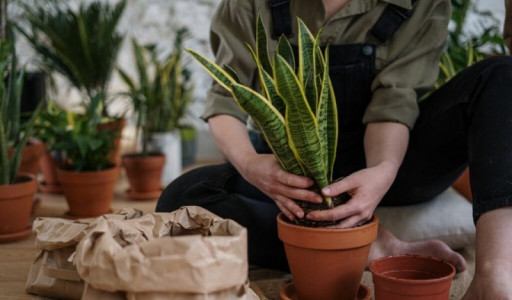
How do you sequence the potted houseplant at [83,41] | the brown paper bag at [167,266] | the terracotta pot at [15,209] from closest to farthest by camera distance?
1. the brown paper bag at [167,266]
2. the terracotta pot at [15,209]
3. the potted houseplant at [83,41]

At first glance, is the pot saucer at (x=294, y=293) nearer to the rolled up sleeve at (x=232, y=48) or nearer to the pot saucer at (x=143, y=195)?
the rolled up sleeve at (x=232, y=48)

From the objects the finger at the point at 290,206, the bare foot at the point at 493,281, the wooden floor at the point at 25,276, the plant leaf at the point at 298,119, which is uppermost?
the plant leaf at the point at 298,119

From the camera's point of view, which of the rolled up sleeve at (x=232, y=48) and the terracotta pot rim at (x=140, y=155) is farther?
the terracotta pot rim at (x=140, y=155)

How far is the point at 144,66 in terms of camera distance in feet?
9.60

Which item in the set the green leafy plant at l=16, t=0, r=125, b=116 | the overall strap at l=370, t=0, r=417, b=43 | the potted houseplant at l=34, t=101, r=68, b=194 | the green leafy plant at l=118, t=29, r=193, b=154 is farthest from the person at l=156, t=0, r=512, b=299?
the green leafy plant at l=16, t=0, r=125, b=116

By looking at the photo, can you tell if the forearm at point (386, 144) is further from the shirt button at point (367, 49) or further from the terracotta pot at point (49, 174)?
the terracotta pot at point (49, 174)

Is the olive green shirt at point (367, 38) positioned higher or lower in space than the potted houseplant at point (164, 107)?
higher

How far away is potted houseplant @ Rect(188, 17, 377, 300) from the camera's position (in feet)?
3.90

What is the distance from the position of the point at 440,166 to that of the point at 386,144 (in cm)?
22

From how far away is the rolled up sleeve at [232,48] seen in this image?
1660mm

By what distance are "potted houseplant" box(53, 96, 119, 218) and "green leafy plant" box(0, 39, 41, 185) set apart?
0.54 feet

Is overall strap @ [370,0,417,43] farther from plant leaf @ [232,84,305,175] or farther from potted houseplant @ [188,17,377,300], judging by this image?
plant leaf @ [232,84,305,175]

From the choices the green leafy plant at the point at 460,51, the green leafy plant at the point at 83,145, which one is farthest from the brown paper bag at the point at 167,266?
the green leafy plant at the point at 460,51

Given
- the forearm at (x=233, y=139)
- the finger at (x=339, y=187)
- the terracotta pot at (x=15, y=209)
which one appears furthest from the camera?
the terracotta pot at (x=15, y=209)
